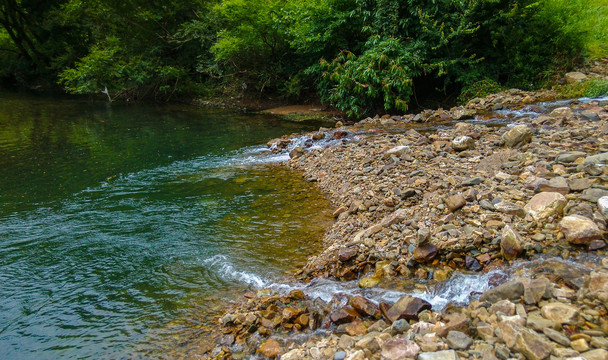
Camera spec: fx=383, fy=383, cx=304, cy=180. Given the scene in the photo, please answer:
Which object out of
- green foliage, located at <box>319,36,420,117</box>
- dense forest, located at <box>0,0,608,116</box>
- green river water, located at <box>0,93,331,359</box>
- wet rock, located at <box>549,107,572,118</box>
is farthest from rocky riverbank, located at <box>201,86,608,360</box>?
dense forest, located at <box>0,0,608,116</box>

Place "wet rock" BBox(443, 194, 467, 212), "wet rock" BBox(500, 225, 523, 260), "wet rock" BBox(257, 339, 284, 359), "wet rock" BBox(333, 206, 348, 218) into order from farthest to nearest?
"wet rock" BBox(333, 206, 348, 218) < "wet rock" BBox(443, 194, 467, 212) < "wet rock" BBox(500, 225, 523, 260) < "wet rock" BBox(257, 339, 284, 359)

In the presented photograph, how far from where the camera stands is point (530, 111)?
10898 millimetres

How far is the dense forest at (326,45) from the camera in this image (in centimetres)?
1280

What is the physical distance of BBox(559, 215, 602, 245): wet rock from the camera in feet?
12.2

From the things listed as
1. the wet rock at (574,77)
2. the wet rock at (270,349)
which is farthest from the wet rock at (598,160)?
the wet rock at (574,77)

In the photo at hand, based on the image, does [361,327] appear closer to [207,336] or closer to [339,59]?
[207,336]

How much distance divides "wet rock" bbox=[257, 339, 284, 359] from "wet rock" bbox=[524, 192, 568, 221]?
10.2 ft

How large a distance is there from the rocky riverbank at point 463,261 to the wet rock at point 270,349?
0.01 meters

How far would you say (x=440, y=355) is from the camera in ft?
8.45

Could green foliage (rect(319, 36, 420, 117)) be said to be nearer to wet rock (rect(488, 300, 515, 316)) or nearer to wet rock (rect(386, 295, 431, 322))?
wet rock (rect(386, 295, 431, 322))

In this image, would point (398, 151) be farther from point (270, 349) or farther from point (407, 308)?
point (270, 349)

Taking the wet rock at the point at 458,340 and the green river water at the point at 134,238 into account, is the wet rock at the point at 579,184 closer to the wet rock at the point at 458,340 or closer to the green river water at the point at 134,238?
the wet rock at the point at 458,340

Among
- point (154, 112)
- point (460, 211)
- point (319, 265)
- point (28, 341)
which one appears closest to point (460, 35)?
point (460, 211)

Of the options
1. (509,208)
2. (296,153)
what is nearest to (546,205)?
(509,208)
